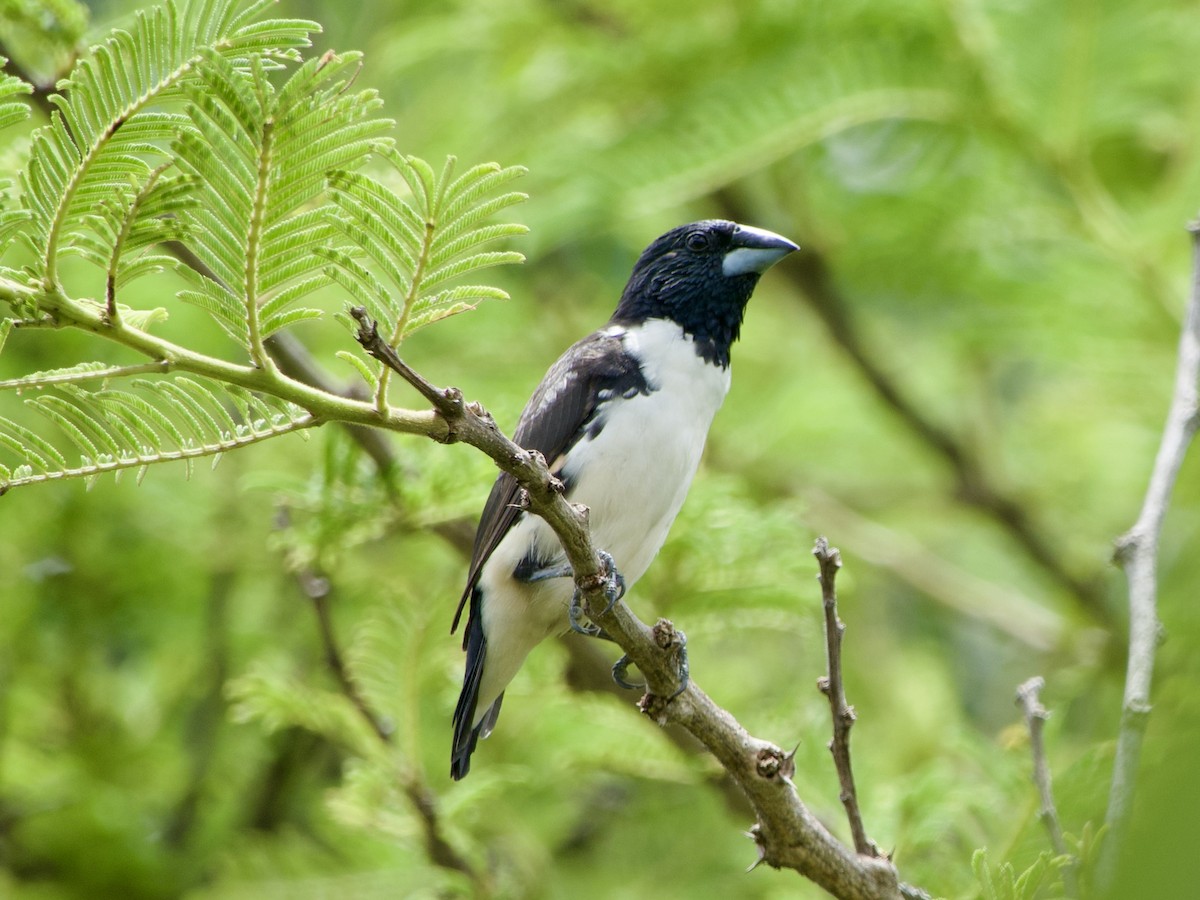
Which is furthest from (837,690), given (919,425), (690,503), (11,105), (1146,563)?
(919,425)

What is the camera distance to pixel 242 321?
1.71 metres

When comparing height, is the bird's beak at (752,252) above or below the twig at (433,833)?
above

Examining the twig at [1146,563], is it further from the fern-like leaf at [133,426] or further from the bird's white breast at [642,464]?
the fern-like leaf at [133,426]

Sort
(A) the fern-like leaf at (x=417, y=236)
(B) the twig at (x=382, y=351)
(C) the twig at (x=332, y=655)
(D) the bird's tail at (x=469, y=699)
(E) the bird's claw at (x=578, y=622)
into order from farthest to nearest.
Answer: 1. (C) the twig at (x=332, y=655)
2. (D) the bird's tail at (x=469, y=699)
3. (E) the bird's claw at (x=578, y=622)
4. (A) the fern-like leaf at (x=417, y=236)
5. (B) the twig at (x=382, y=351)

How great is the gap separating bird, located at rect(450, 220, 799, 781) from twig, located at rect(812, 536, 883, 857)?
782 mm

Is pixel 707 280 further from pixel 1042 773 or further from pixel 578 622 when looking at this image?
pixel 1042 773

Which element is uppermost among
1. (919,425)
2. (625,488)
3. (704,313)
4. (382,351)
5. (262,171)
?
(919,425)

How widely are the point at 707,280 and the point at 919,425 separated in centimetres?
241

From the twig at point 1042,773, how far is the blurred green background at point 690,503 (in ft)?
1.63

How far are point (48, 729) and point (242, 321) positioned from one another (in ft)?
11.8

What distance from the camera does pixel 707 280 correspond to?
3.35m

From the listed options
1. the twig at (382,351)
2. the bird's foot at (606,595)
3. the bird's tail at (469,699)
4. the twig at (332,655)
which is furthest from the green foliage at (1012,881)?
the twig at (332,655)

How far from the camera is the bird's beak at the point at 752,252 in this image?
3225 mm

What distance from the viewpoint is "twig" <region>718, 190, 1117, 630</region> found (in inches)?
208
